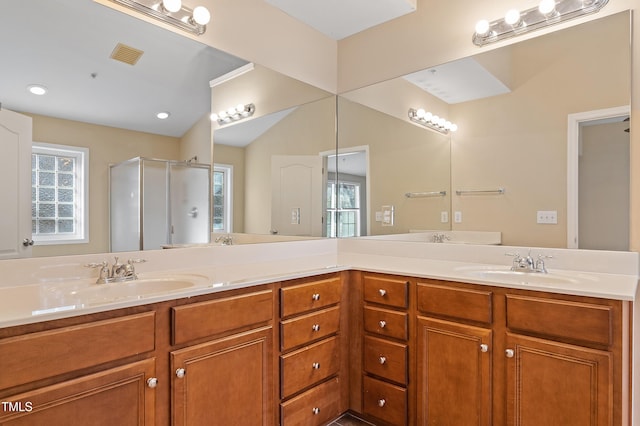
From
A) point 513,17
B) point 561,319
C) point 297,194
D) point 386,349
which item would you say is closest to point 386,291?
point 386,349

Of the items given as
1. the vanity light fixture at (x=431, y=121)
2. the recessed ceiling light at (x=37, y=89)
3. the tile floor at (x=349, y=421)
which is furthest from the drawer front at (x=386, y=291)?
the recessed ceiling light at (x=37, y=89)

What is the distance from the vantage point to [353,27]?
2719 mm

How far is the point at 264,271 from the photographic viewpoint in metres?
1.90

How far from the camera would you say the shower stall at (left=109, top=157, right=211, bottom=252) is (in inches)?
66.6

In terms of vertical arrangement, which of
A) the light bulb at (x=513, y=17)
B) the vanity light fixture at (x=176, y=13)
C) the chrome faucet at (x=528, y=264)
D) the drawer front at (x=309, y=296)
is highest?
the light bulb at (x=513, y=17)

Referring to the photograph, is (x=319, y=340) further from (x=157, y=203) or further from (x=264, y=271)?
(x=157, y=203)

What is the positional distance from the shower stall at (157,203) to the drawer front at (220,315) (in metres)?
0.56

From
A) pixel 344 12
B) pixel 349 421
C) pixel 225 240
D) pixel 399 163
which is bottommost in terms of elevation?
pixel 349 421

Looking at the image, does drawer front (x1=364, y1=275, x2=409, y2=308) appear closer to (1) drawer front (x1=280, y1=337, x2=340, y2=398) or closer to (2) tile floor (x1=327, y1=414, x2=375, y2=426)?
(1) drawer front (x1=280, y1=337, x2=340, y2=398)

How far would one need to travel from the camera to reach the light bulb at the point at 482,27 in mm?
2092

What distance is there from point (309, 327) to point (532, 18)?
2.02 metres

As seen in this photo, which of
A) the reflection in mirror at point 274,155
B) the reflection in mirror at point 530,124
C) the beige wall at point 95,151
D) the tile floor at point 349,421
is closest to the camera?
the beige wall at point 95,151

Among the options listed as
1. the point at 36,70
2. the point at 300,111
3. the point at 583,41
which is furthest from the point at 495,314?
the point at 36,70

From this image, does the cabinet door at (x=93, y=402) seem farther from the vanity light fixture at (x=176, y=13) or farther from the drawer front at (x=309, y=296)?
the vanity light fixture at (x=176, y=13)
